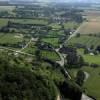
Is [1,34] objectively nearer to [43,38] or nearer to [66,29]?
[43,38]

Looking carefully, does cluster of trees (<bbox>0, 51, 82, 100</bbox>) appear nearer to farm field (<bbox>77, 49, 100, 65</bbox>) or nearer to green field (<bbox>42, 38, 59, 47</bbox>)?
farm field (<bbox>77, 49, 100, 65</bbox>)

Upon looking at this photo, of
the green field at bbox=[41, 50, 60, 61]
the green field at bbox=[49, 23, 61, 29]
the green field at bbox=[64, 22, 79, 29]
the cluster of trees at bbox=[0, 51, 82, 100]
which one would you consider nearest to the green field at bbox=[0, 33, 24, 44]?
the green field at bbox=[41, 50, 60, 61]

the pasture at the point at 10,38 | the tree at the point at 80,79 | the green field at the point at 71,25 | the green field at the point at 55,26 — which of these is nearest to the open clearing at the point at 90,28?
the green field at the point at 71,25

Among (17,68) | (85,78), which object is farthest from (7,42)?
(17,68)

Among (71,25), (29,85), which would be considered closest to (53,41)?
(71,25)

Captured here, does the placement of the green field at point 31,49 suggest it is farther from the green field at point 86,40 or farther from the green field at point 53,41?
the green field at point 86,40

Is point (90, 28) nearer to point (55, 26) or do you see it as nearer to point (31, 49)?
point (55, 26)
